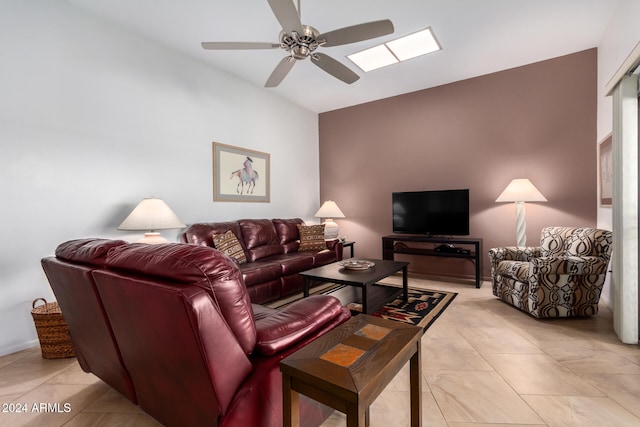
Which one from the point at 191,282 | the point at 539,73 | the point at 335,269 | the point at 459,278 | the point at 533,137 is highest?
the point at 539,73

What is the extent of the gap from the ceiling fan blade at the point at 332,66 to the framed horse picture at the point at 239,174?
1947 millimetres

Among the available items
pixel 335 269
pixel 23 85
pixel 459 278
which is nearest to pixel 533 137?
pixel 459 278

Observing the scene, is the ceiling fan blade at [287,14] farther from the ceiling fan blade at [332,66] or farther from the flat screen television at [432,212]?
the flat screen television at [432,212]

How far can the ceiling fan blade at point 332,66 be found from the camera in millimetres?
2506

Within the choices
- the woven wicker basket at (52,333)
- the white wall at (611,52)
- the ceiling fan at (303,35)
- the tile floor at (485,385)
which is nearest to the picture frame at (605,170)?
the white wall at (611,52)

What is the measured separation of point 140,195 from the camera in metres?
3.15

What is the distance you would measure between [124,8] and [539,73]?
476 cm

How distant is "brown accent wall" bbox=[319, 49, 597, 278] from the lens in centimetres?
366

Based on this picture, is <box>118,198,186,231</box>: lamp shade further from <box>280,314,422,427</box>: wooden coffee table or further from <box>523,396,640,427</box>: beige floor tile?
<box>523,396,640,427</box>: beige floor tile

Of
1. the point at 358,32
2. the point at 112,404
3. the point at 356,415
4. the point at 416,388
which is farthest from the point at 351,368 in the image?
the point at 358,32

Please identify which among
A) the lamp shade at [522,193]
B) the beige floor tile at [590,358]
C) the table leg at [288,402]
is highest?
the lamp shade at [522,193]

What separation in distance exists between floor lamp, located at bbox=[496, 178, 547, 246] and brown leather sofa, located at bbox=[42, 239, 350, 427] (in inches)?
126

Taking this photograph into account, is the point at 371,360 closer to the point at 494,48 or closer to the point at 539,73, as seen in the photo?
the point at 494,48

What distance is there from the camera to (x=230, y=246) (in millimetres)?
3475
